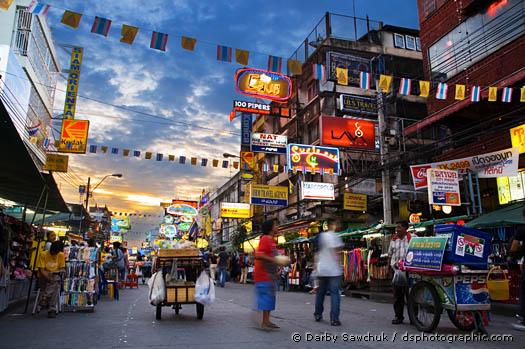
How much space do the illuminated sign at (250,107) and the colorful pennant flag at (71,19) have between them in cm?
1772

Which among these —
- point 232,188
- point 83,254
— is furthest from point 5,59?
point 232,188

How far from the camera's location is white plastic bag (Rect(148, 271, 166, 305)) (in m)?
8.30

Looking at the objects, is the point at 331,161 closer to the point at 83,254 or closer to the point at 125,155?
the point at 125,155

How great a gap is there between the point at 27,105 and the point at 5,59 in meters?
5.75

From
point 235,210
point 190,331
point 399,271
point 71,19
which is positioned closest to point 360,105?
point 235,210

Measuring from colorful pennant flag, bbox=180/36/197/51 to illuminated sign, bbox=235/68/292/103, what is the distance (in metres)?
13.2

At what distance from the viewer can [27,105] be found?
27.2m

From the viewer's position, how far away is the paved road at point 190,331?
5.68m

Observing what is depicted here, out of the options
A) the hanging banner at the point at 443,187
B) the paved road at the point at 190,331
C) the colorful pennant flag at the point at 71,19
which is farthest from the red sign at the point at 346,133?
the paved road at the point at 190,331

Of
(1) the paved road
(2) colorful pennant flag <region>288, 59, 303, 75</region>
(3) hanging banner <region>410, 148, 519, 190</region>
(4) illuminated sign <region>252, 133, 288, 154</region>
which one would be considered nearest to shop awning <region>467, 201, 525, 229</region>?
(3) hanging banner <region>410, 148, 519, 190</region>

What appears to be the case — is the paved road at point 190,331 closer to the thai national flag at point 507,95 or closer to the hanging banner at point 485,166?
the hanging banner at point 485,166

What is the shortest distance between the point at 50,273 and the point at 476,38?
56.9 feet

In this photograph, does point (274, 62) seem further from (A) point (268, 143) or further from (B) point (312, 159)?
(A) point (268, 143)

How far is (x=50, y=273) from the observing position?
30.7 ft
